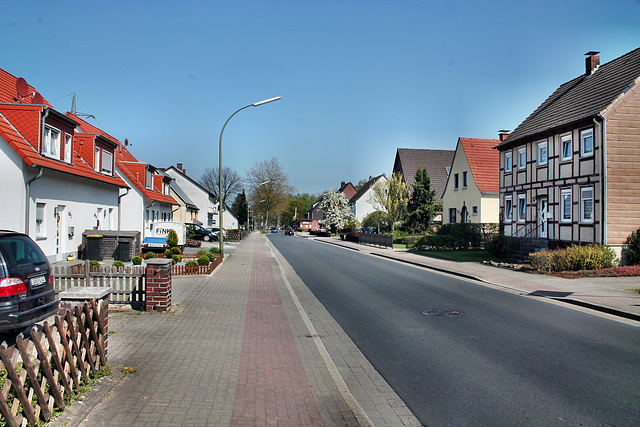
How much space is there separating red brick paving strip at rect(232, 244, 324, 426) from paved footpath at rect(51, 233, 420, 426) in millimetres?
11

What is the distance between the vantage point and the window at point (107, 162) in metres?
23.9

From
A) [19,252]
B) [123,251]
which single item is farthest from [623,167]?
[123,251]

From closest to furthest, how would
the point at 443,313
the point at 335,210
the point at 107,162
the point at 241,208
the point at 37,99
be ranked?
the point at 443,313 → the point at 37,99 → the point at 107,162 → the point at 335,210 → the point at 241,208

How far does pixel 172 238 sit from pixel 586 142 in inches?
877

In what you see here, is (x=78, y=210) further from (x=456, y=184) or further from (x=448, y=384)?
(x=456, y=184)

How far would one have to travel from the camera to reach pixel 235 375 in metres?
5.61

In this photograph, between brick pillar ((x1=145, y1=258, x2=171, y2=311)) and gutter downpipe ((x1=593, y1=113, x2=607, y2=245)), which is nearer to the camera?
brick pillar ((x1=145, y1=258, x2=171, y2=311))

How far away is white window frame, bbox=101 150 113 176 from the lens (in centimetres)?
2380

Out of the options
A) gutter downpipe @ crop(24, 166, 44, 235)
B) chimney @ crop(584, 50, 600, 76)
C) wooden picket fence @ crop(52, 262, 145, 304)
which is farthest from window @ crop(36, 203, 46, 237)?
chimney @ crop(584, 50, 600, 76)

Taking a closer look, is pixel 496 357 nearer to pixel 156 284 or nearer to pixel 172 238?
pixel 156 284

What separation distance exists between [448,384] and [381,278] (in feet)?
36.8

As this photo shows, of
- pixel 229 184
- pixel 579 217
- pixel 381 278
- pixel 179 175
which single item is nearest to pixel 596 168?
pixel 579 217

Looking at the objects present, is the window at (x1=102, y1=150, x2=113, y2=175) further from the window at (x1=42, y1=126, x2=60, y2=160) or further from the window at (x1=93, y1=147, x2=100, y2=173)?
the window at (x1=42, y1=126, x2=60, y2=160)

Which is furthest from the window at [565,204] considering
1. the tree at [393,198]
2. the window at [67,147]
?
the tree at [393,198]
